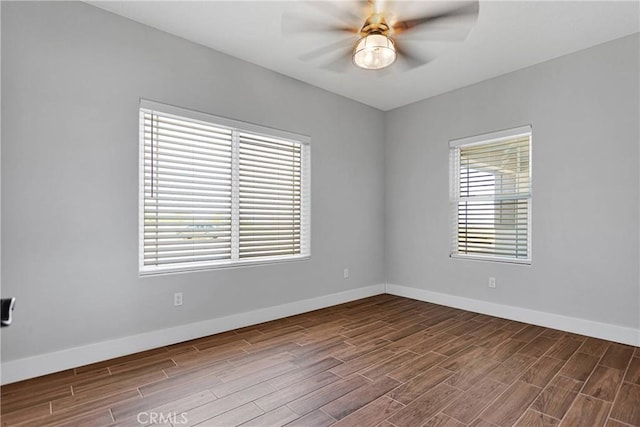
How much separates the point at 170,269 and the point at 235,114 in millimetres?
1675

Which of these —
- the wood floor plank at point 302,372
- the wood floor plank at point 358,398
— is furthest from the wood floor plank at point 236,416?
the wood floor plank at point 358,398

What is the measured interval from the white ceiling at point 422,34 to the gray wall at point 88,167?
24 cm

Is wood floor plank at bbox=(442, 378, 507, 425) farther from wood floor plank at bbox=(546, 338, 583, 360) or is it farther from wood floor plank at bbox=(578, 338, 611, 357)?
wood floor plank at bbox=(578, 338, 611, 357)

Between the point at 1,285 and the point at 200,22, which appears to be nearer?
the point at 1,285

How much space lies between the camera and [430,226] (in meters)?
4.61

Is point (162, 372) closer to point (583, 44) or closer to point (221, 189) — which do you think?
point (221, 189)

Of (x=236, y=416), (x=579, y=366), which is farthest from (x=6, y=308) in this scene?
(x=579, y=366)

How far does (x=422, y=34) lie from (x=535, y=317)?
3.11 m

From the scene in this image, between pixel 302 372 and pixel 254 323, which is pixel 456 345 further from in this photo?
pixel 254 323

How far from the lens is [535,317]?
3.60 metres

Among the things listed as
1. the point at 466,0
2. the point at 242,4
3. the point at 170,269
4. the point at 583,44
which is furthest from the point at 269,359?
the point at 583,44

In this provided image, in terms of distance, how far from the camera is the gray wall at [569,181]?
307cm

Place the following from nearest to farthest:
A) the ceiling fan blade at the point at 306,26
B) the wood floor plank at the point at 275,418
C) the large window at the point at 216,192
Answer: the wood floor plank at the point at 275,418 → the ceiling fan blade at the point at 306,26 → the large window at the point at 216,192

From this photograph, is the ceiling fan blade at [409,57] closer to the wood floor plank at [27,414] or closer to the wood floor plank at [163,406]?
the wood floor plank at [163,406]
